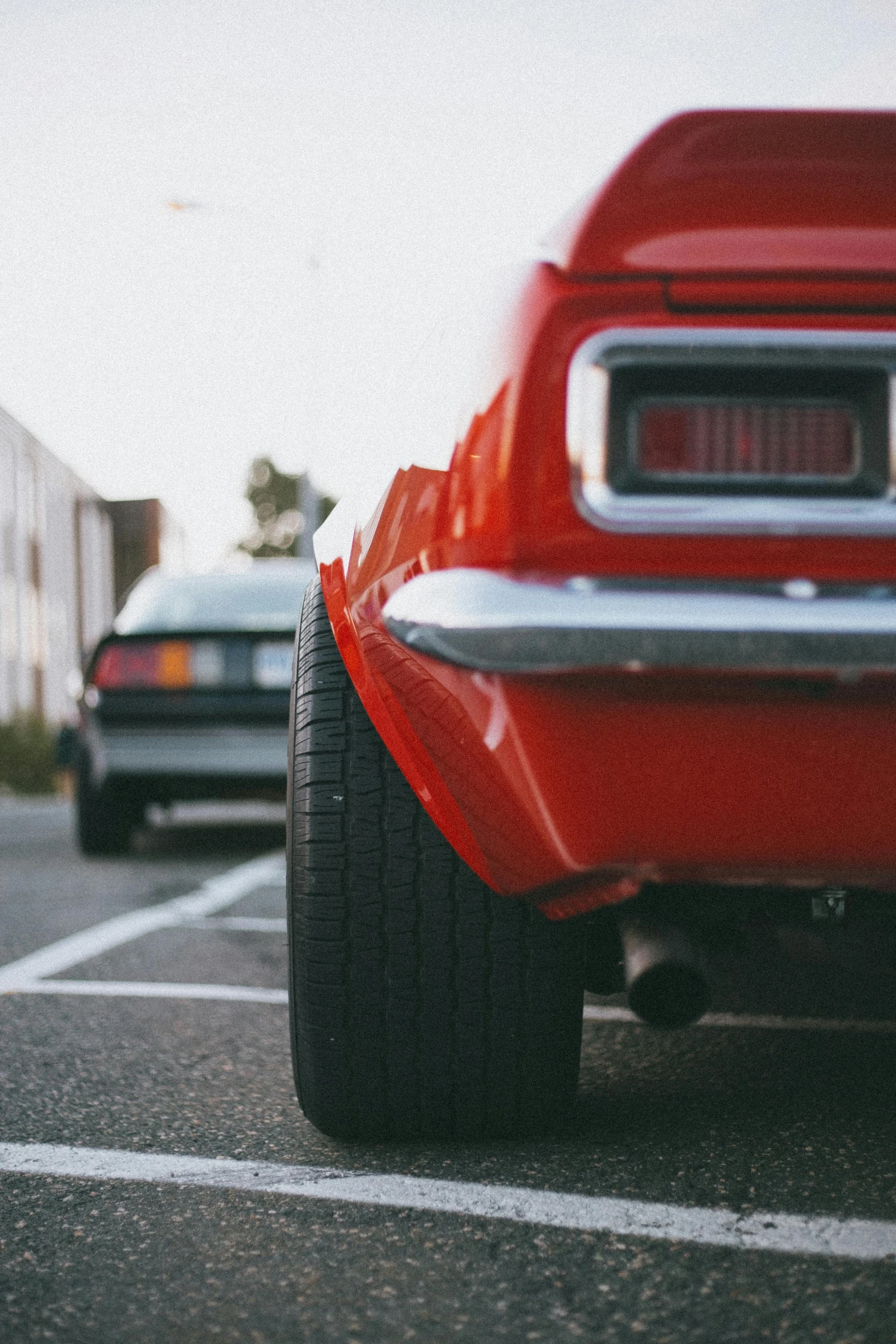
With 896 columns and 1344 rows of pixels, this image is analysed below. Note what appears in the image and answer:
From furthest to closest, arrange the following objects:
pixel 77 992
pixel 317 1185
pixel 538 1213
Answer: pixel 77 992 < pixel 317 1185 < pixel 538 1213

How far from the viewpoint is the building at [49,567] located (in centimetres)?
2520

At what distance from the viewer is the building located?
25203 millimetres

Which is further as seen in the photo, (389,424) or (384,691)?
(389,424)

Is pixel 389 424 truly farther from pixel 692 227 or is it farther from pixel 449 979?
pixel 449 979

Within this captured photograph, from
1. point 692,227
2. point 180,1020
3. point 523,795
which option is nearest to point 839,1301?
point 523,795

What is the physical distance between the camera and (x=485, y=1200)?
156cm

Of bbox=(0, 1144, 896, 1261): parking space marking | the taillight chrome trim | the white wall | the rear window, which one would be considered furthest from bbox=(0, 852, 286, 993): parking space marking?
the white wall

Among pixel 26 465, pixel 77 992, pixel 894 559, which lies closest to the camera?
pixel 894 559

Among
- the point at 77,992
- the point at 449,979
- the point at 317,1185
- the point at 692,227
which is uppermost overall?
the point at 692,227

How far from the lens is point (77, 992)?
2814 millimetres

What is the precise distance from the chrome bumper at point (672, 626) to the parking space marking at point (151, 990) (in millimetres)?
1693

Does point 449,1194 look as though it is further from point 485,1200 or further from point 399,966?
point 399,966

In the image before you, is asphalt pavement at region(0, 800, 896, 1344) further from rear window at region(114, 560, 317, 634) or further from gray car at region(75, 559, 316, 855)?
rear window at region(114, 560, 317, 634)

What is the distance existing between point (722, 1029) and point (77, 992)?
141 centimetres
